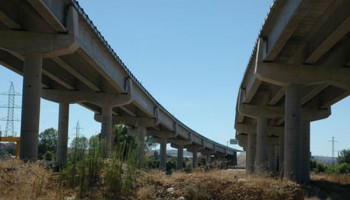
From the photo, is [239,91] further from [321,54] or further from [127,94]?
[321,54]

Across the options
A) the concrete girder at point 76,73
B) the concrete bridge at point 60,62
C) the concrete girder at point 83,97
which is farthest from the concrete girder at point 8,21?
the concrete girder at point 83,97

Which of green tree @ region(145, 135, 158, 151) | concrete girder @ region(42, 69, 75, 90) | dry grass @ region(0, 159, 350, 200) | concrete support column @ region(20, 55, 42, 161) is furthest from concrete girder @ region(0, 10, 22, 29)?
dry grass @ region(0, 159, 350, 200)

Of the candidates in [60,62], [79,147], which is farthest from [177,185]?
[60,62]

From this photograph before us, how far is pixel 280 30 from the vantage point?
26344 mm

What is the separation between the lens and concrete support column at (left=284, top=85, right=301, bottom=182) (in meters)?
31.1

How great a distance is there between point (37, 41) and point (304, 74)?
15.5m

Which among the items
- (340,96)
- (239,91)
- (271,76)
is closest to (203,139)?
(239,91)

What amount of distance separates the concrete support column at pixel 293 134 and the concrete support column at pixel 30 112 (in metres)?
14.5

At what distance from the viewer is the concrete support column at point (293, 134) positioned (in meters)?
31.1

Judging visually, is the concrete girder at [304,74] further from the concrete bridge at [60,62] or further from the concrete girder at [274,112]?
the concrete girder at [274,112]

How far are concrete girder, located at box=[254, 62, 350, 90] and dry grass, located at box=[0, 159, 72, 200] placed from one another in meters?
20.3

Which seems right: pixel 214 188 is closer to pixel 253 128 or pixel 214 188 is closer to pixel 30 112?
A: pixel 30 112

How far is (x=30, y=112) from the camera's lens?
27.4 metres

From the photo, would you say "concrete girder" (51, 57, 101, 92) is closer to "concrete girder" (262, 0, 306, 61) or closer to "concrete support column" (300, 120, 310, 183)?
"concrete girder" (262, 0, 306, 61)
